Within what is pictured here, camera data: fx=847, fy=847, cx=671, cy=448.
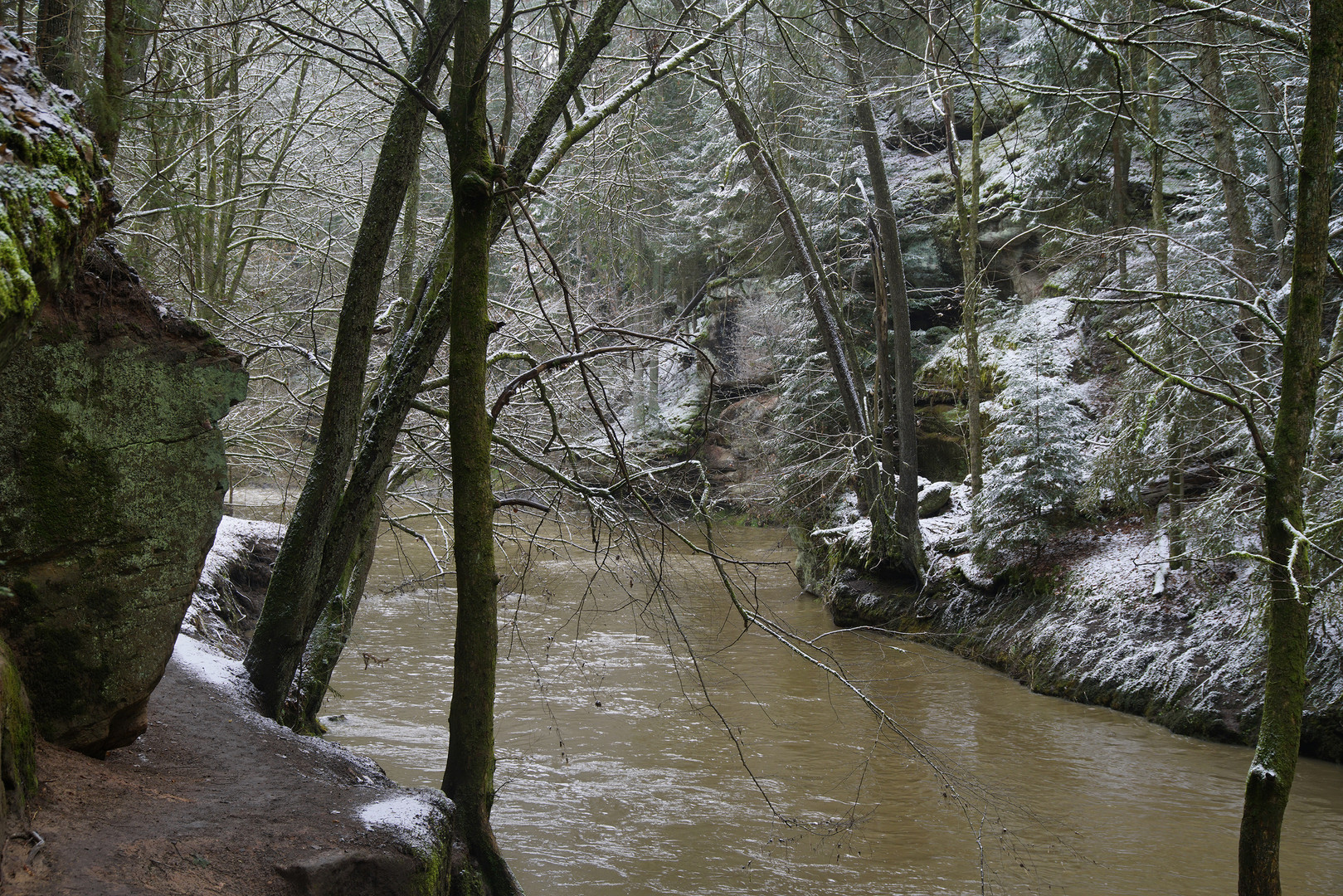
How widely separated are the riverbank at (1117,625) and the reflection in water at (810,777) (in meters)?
0.32

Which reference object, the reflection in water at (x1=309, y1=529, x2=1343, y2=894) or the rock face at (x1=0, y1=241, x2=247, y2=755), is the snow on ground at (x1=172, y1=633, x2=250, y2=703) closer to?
the rock face at (x1=0, y1=241, x2=247, y2=755)

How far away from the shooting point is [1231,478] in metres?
7.55

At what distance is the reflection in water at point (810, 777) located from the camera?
5816 millimetres

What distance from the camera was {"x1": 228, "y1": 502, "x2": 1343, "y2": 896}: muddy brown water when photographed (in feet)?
19.0

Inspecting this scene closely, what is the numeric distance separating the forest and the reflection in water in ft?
0.97

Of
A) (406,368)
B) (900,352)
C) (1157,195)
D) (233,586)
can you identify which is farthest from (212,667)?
(1157,195)

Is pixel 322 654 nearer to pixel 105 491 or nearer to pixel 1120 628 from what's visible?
pixel 105 491

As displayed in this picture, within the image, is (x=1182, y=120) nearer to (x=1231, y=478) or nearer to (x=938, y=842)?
(x=1231, y=478)

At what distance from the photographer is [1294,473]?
3.65 m

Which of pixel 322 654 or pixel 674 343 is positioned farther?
pixel 322 654

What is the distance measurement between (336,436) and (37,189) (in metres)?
2.75

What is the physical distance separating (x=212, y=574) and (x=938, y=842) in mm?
6456

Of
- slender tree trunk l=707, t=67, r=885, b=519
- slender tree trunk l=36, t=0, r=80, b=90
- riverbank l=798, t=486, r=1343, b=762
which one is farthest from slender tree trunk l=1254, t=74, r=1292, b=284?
slender tree trunk l=36, t=0, r=80, b=90

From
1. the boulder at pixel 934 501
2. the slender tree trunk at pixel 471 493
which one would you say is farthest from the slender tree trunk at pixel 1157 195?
the slender tree trunk at pixel 471 493
